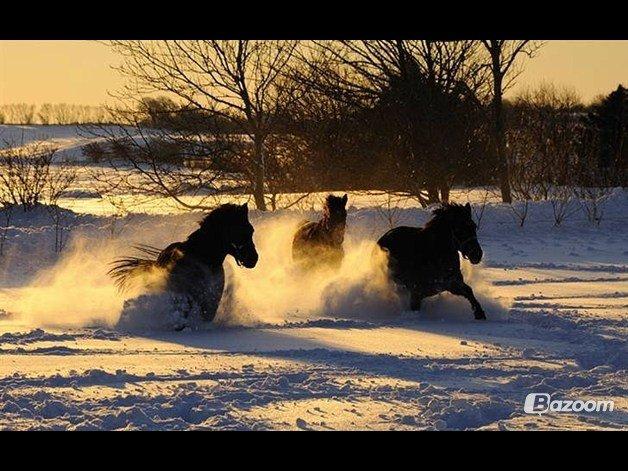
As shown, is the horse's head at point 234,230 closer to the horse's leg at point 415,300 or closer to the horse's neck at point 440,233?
the horse's leg at point 415,300

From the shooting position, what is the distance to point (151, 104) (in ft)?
83.0

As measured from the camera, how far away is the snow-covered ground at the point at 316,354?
7039 millimetres

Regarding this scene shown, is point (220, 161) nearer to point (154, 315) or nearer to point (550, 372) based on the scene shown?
point (154, 315)

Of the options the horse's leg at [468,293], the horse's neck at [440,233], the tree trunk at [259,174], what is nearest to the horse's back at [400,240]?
the horse's neck at [440,233]

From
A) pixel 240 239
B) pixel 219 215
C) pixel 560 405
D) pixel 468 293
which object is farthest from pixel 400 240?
pixel 560 405

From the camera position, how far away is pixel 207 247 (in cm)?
1118

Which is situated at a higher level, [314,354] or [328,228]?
[328,228]

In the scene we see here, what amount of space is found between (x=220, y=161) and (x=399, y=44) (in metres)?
5.15

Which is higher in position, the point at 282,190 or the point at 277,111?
the point at 277,111

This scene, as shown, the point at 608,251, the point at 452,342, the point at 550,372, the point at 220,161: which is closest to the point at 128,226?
the point at 220,161

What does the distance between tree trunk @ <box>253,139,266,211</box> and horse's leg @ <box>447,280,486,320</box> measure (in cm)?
1380

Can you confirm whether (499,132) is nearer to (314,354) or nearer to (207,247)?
(207,247)

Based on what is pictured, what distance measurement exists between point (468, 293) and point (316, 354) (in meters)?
2.79
